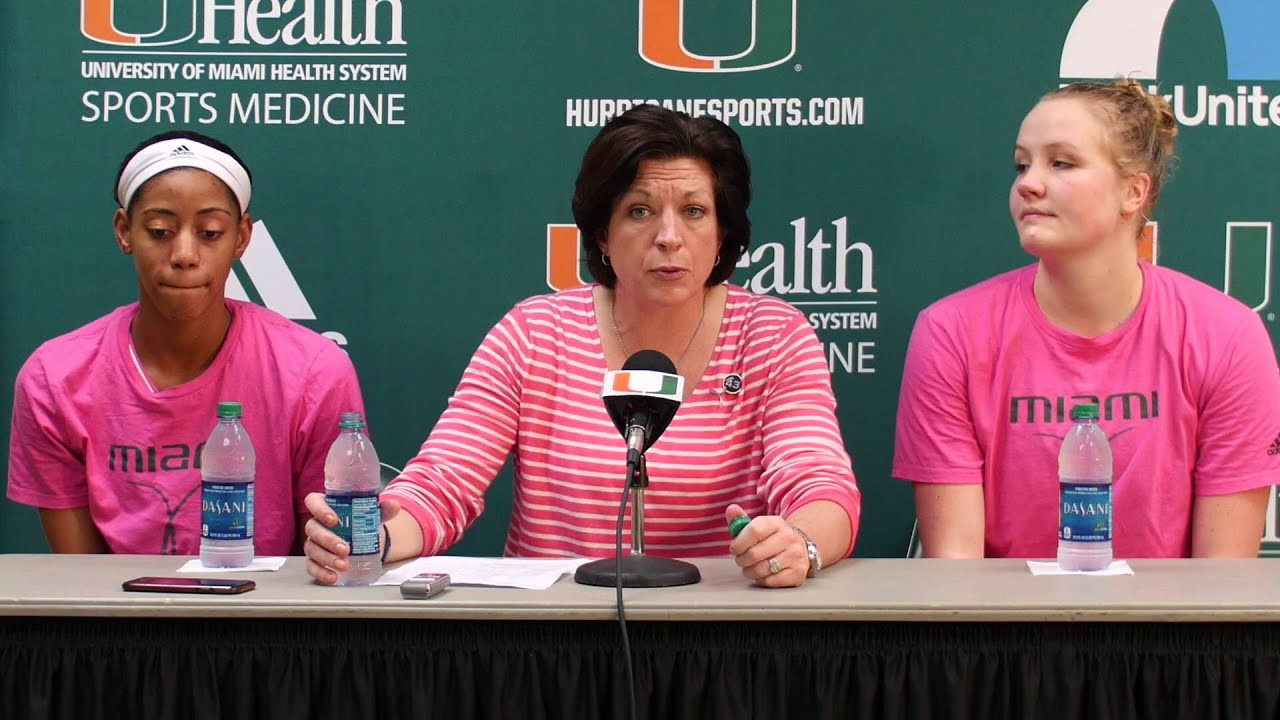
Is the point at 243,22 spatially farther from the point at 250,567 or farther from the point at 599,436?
the point at 250,567

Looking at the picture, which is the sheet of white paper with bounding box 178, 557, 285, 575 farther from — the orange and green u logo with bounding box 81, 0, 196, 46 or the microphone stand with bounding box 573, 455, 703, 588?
the orange and green u logo with bounding box 81, 0, 196, 46

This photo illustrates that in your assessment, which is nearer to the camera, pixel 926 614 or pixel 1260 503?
pixel 926 614

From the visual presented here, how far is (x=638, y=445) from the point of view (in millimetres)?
1691

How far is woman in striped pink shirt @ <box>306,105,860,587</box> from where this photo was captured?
2.22 meters

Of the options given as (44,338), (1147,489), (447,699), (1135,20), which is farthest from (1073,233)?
(44,338)

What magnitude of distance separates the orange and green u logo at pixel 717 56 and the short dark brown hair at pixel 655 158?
0.72 metres

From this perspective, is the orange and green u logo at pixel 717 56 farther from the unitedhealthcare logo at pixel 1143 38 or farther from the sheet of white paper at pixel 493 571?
the sheet of white paper at pixel 493 571

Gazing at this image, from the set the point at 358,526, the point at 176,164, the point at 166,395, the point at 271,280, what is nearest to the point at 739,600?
the point at 358,526

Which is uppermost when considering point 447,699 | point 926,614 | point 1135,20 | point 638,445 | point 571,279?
point 1135,20

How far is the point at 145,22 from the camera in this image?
298cm

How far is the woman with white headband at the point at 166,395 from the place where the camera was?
252 centimetres

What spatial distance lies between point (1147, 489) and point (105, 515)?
191 cm

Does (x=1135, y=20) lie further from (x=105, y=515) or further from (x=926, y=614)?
(x=105, y=515)

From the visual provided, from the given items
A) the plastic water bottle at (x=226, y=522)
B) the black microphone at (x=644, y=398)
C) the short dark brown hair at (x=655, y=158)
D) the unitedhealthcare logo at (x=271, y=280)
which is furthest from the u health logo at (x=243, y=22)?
the black microphone at (x=644, y=398)
